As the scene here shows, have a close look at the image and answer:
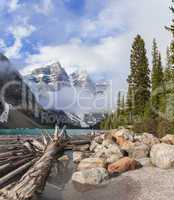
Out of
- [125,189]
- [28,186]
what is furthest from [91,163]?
[28,186]

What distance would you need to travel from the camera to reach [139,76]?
62.8 metres

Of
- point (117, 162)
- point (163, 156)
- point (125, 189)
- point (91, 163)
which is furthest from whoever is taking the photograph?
point (91, 163)

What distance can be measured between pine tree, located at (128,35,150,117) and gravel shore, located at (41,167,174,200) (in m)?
43.2

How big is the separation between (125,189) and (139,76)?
49388 millimetres

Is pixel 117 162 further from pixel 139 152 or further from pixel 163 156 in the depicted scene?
pixel 139 152

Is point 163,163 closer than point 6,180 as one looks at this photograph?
No

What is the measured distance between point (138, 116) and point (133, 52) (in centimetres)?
1302

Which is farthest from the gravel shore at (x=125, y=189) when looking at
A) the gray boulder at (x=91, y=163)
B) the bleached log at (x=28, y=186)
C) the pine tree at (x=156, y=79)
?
the pine tree at (x=156, y=79)

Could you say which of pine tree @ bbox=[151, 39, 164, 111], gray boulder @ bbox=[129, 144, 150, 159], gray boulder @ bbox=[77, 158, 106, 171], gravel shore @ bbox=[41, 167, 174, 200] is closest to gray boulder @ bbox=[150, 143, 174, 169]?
gravel shore @ bbox=[41, 167, 174, 200]

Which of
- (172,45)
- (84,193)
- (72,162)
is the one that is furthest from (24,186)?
(172,45)

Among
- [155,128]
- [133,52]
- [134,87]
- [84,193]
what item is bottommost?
[84,193]

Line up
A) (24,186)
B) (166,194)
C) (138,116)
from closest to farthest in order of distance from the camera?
(24,186) < (166,194) < (138,116)

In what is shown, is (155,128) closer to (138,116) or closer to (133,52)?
(138,116)

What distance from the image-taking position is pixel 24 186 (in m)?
12.0
